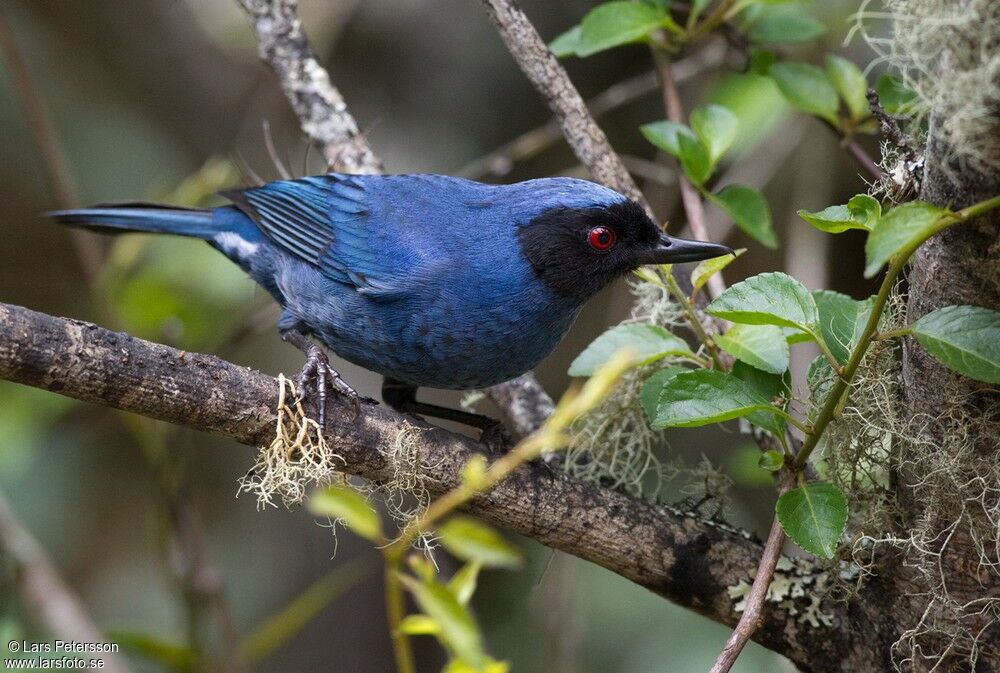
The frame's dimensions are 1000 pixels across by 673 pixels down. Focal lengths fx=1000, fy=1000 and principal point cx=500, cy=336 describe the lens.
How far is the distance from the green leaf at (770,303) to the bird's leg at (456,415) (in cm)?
133

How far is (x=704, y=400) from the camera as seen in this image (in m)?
2.17

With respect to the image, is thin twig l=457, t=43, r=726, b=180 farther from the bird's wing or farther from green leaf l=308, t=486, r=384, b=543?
green leaf l=308, t=486, r=384, b=543

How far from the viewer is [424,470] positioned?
2.62 metres

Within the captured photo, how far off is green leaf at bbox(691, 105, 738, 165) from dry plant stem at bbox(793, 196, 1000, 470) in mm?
1039

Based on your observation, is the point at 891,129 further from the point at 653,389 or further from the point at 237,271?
the point at 237,271

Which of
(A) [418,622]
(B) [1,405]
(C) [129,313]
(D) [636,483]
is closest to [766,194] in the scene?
(D) [636,483]

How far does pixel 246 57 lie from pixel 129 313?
3.05 m

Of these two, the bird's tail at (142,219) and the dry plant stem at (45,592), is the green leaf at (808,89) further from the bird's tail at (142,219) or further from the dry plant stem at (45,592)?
the dry plant stem at (45,592)

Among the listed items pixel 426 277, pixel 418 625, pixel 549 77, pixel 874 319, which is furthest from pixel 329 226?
pixel 418 625

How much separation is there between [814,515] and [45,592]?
274 cm

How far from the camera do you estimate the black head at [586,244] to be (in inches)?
126

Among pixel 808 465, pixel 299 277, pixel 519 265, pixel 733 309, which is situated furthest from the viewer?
pixel 299 277

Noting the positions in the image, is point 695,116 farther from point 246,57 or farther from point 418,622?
point 246,57

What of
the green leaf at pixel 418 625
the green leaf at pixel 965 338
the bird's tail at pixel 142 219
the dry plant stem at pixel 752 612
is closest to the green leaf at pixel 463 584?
the green leaf at pixel 418 625
